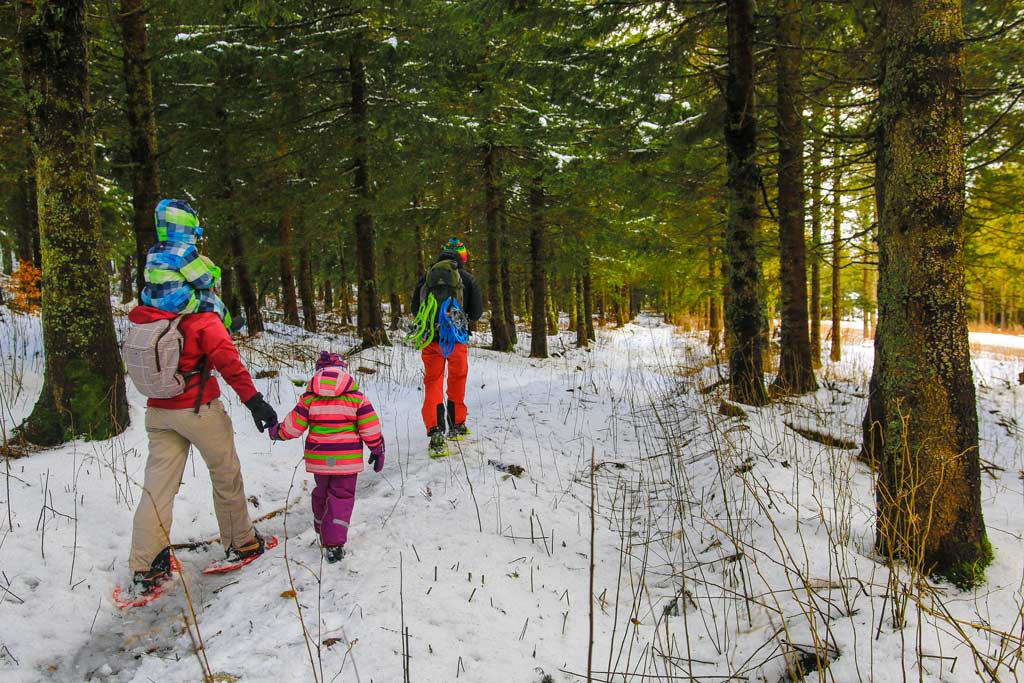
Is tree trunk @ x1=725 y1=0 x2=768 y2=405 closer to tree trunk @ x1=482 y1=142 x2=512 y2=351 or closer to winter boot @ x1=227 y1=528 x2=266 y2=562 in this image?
winter boot @ x1=227 y1=528 x2=266 y2=562

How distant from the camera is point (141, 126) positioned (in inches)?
297

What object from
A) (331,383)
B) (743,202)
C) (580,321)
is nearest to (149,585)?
(331,383)

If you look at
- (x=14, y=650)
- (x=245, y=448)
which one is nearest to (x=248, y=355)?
(x=245, y=448)

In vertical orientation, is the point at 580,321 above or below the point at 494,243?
below

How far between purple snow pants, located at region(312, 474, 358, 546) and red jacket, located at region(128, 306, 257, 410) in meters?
0.80

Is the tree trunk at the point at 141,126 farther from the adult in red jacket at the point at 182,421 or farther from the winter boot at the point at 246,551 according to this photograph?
the winter boot at the point at 246,551

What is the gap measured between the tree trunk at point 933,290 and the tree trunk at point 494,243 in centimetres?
1120

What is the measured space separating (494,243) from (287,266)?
751 cm

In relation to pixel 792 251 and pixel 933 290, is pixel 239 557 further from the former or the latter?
pixel 792 251

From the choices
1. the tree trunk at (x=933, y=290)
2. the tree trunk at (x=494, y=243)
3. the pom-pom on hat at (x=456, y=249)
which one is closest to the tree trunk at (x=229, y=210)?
the tree trunk at (x=494, y=243)

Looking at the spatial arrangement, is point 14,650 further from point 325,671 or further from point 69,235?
point 69,235

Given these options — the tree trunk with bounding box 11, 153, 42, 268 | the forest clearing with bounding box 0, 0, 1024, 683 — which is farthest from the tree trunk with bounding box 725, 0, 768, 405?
the tree trunk with bounding box 11, 153, 42, 268

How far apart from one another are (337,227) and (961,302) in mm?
14691

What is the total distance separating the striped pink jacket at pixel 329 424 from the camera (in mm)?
3400
